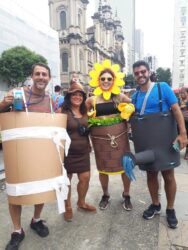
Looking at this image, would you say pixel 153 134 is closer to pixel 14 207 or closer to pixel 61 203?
pixel 61 203

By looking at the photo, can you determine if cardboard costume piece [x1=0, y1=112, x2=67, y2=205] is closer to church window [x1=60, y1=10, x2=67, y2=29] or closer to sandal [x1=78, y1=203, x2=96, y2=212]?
sandal [x1=78, y1=203, x2=96, y2=212]

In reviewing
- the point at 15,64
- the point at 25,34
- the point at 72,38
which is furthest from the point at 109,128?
the point at 72,38

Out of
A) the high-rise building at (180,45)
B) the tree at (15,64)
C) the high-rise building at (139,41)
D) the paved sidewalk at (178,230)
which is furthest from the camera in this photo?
the high-rise building at (139,41)

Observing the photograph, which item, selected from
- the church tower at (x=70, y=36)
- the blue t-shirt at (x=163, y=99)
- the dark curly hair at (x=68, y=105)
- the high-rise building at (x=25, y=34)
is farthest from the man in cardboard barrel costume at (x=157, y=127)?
the church tower at (x=70, y=36)

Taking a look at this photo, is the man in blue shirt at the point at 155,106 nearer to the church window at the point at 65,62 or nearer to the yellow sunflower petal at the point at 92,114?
the yellow sunflower petal at the point at 92,114

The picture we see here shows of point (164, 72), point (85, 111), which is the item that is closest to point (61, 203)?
point (85, 111)

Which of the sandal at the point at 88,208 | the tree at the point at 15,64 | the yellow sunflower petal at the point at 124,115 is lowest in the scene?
the sandal at the point at 88,208

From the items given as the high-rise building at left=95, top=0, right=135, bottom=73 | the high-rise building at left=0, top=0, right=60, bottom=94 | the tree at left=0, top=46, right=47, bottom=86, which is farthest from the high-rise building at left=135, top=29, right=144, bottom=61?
the tree at left=0, top=46, right=47, bottom=86

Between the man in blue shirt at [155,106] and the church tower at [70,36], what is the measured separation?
4016 cm

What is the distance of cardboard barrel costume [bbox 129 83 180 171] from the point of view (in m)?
2.55

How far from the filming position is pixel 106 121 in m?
2.87

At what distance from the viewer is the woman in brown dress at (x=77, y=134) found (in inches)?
109

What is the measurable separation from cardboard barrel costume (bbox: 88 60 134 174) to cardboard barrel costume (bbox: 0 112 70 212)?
79cm

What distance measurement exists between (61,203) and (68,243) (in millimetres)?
493
